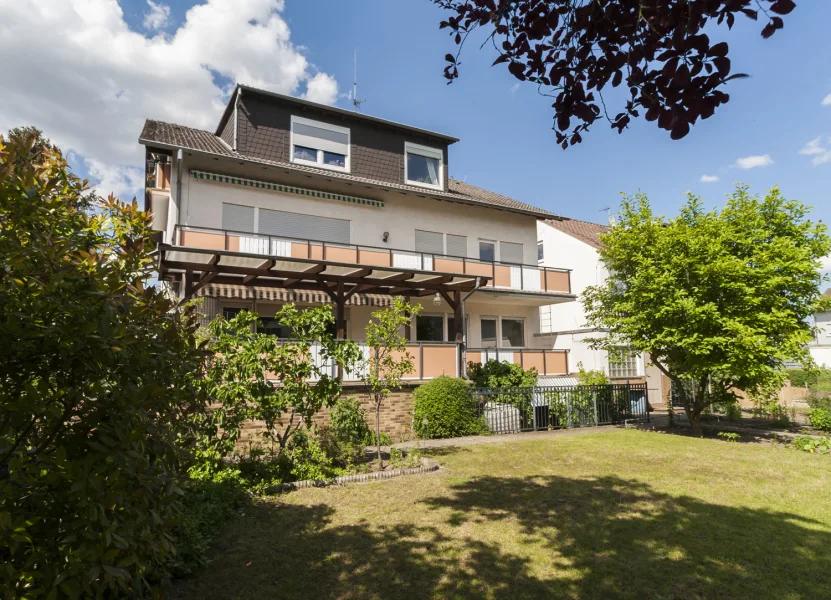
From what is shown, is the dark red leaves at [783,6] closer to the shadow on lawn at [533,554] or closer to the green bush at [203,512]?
the shadow on lawn at [533,554]

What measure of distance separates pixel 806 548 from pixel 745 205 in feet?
43.1

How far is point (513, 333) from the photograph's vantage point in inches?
936

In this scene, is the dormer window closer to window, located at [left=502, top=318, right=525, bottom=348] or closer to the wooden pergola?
the wooden pergola

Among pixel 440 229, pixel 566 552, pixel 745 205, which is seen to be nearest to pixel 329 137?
pixel 440 229

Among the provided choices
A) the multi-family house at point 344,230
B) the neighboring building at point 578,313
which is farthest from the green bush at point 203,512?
the neighboring building at point 578,313

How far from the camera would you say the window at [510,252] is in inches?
939

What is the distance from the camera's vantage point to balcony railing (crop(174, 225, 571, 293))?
1616 cm

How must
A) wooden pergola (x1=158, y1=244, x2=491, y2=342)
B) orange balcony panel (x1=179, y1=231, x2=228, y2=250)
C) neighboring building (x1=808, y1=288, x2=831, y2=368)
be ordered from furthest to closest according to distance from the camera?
neighboring building (x1=808, y1=288, x2=831, y2=368)
orange balcony panel (x1=179, y1=231, x2=228, y2=250)
wooden pergola (x1=158, y1=244, x2=491, y2=342)

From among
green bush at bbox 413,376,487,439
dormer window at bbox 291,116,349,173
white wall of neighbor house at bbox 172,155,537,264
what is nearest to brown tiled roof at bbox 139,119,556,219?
white wall of neighbor house at bbox 172,155,537,264

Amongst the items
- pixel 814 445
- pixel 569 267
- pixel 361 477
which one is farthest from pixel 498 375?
pixel 569 267

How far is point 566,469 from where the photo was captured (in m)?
9.99

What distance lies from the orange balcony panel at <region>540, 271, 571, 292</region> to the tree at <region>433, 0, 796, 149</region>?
18719 mm

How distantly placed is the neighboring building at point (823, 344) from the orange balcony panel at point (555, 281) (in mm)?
27187

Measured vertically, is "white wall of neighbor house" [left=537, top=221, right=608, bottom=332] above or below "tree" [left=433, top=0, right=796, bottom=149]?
above
